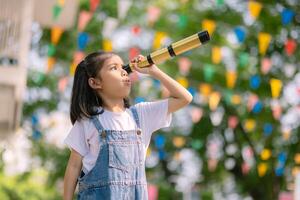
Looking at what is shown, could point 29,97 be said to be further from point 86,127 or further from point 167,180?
point 86,127

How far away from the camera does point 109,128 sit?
359 cm

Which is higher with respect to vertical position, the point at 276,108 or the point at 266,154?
the point at 276,108

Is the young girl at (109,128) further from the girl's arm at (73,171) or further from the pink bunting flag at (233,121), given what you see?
the pink bunting flag at (233,121)

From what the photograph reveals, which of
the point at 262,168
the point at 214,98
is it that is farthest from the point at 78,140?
the point at 262,168

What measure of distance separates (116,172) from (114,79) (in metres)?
0.44

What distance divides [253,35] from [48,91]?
452 cm

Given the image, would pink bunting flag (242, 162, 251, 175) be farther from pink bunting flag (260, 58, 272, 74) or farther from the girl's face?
the girl's face

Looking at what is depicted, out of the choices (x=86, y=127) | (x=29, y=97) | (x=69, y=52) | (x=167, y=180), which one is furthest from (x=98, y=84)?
(x=167, y=180)

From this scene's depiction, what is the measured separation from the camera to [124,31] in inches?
683

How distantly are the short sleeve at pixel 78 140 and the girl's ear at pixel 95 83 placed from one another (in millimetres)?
189

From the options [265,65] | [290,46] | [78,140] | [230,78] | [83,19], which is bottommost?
[78,140]

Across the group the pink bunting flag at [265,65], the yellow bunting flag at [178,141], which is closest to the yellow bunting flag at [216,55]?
the pink bunting flag at [265,65]

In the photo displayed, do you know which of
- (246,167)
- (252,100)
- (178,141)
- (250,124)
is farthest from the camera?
(246,167)

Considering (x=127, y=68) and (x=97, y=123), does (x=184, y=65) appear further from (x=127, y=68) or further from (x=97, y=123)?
(x=97, y=123)
